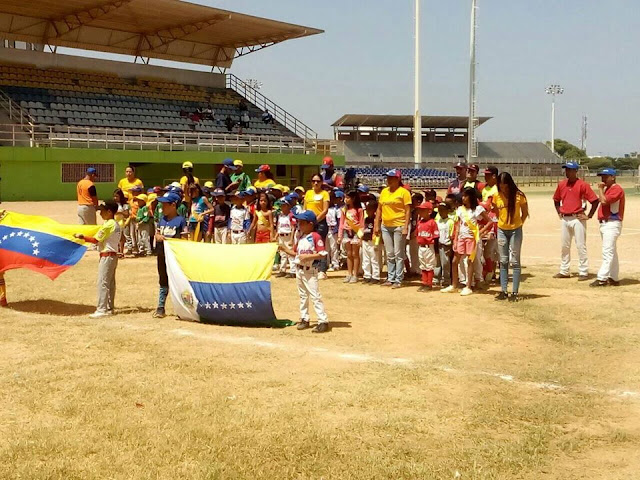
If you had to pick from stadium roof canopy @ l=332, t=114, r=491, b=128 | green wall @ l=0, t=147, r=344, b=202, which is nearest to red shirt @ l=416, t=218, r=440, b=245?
green wall @ l=0, t=147, r=344, b=202

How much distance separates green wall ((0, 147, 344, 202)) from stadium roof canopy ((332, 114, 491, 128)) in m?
39.0

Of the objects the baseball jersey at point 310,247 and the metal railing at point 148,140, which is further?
the metal railing at point 148,140

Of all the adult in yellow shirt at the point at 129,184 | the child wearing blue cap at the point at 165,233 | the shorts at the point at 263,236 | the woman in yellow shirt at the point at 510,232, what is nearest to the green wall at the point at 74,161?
the adult in yellow shirt at the point at 129,184

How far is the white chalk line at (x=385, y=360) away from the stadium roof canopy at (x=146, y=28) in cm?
2891

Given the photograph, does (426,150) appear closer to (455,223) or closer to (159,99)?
(159,99)

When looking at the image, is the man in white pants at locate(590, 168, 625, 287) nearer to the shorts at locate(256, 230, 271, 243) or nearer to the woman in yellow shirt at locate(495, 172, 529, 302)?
the woman in yellow shirt at locate(495, 172, 529, 302)

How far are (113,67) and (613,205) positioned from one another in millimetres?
32711

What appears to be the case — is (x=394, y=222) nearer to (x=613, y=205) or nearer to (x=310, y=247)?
(x=310, y=247)

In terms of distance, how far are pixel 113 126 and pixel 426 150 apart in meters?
47.0

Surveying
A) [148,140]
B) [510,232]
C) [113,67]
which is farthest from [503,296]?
[113,67]

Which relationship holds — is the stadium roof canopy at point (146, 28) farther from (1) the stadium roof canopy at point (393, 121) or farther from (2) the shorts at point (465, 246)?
(1) the stadium roof canopy at point (393, 121)

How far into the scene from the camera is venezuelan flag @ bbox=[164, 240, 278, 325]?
8.69 m

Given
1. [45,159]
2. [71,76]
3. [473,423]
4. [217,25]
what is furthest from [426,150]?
[473,423]

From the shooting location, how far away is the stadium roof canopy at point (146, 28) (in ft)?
113
